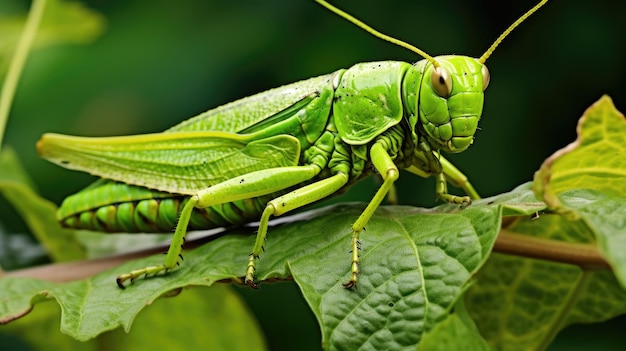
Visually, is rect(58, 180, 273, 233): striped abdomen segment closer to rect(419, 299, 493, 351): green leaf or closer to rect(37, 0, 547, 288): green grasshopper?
rect(37, 0, 547, 288): green grasshopper

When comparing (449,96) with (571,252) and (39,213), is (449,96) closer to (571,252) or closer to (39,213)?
(571,252)

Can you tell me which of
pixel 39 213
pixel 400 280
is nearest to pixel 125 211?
pixel 39 213

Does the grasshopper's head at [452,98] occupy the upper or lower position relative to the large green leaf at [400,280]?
upper

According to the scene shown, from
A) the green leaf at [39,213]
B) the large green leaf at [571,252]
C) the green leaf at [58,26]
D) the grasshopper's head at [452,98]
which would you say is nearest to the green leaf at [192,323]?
the green leaf at [39,213]

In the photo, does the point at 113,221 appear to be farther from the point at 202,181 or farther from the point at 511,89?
the point at 511,89

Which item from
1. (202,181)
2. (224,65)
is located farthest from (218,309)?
(224,65)

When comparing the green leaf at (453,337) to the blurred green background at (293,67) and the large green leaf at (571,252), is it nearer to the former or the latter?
the large green leaf at (571,252)

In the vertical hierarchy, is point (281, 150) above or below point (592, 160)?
below
